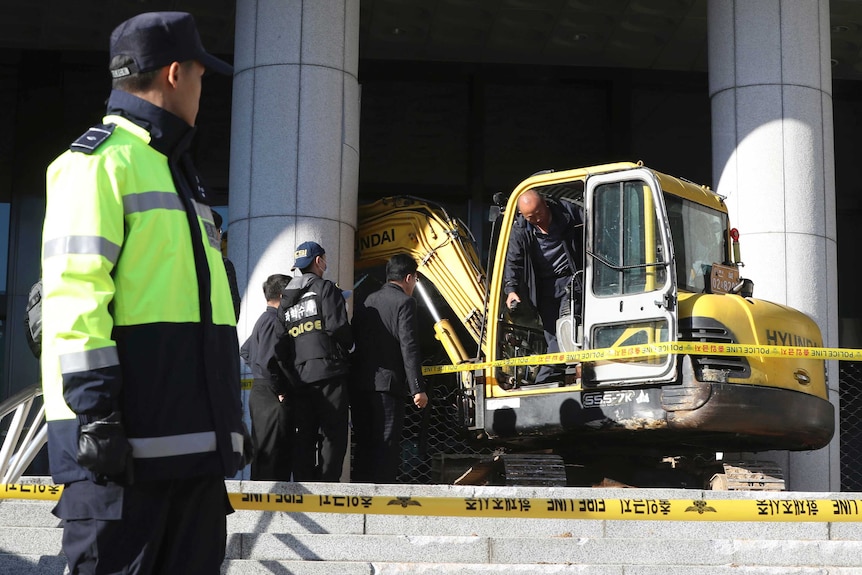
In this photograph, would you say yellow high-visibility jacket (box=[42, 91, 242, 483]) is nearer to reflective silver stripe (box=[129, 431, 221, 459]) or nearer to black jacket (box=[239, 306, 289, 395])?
reflective silver stripe (box=[129, 431, 221, 459])

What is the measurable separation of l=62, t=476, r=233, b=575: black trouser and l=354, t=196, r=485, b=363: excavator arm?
820 cm

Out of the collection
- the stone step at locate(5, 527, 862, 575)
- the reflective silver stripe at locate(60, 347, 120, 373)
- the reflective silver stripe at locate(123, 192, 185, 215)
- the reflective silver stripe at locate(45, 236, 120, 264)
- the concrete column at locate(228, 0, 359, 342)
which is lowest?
the stone step at locate(5, 527, 862, 575)

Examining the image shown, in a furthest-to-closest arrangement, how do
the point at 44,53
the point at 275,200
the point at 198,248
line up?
1. the point at 44,53
2. the point at 275,200
3. the point at 198,248

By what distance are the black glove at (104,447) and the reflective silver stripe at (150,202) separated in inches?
23.6

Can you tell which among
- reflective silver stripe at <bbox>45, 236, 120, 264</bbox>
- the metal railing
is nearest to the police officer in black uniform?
the metal railing

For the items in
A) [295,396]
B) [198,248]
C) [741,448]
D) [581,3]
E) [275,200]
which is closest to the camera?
[198,248]

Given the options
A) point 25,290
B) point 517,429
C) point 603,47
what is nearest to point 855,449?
point 603,47

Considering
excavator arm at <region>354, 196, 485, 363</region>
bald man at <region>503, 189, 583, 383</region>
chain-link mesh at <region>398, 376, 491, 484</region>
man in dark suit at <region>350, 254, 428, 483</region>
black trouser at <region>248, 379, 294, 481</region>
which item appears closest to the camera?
black trouser at <region>248, 379, 294, 481</region>

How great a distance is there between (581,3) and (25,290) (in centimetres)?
805

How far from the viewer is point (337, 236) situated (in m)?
11.8

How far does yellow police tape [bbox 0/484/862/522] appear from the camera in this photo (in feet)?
22.0

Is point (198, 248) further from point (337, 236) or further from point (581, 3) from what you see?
point (581, 3)

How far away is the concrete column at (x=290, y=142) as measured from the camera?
38.1 feet

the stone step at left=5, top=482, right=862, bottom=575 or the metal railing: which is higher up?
the metal railing
